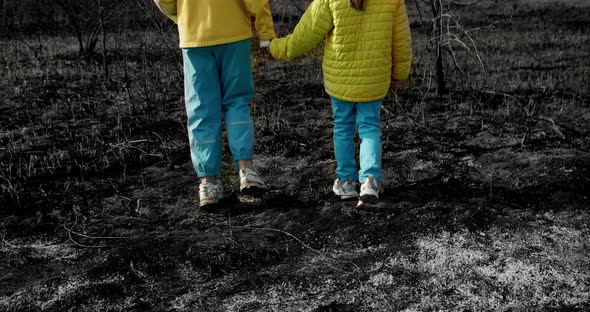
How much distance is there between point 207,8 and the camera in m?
3.06

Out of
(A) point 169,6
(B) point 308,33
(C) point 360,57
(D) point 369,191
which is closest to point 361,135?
(D) point 369,191

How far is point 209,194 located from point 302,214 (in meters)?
0.52

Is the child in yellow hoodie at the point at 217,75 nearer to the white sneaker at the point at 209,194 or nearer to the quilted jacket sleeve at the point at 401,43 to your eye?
the white sneaker at the point at 209,194

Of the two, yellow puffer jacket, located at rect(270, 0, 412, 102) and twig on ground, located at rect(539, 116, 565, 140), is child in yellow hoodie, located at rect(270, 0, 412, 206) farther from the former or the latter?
twig on ground, located at rect(539, 116, 565, 140)

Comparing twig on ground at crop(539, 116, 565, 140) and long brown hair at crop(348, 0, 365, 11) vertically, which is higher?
long brown hair at crop(348, 0, 365, 11)

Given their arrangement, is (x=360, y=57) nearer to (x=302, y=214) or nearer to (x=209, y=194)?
(x=302, y=214)

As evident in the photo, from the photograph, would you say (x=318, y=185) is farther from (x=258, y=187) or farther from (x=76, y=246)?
(x=76, y=246)

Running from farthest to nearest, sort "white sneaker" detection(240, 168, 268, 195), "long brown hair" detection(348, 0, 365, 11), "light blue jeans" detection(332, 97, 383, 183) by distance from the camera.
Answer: "white sneaker" detection(240, 168, 268, 195)
"light blue jeans" detection(332, 97, 383, 183)
"long brown hair" detection(348, 0, 365, 11)

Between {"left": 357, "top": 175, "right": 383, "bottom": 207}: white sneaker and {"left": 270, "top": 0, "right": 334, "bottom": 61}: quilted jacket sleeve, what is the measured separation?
76 cm

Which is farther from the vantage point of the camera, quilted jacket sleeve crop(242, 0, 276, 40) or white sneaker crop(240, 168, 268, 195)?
white sneaker crop(240, 168, 268, 195)

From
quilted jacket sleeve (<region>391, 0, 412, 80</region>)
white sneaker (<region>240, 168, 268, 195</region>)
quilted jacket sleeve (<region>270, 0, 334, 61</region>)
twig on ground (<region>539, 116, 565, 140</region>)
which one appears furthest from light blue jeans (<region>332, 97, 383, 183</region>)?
twig on ground (<region>539, 116, 565, 140</region>)

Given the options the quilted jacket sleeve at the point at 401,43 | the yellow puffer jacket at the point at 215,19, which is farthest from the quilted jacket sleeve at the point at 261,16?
the quilted jacket sleeve at the point at 401,43

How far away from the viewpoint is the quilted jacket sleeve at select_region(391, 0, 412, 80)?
3.04 meters

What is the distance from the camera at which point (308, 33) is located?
124 inches
